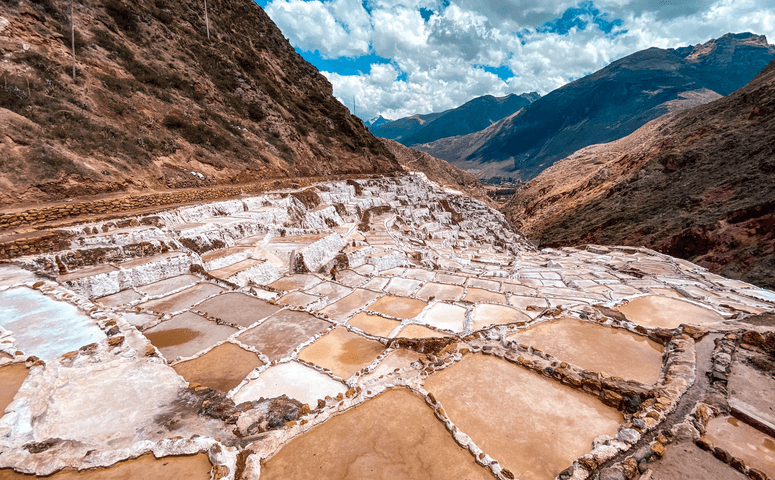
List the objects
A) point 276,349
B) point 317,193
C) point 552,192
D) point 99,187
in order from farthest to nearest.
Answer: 1. point 552,192
2. point 317,193
3. point 99,187
4. point 276,349

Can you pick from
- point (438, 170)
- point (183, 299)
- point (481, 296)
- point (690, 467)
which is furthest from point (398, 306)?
point (438, 170)

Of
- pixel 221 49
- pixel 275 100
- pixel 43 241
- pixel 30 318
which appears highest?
pixel 221 49

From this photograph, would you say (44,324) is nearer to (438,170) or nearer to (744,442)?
(744,442)

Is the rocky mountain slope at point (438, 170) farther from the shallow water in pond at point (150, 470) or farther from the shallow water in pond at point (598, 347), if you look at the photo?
the shallow water in pond at point (150, 470)

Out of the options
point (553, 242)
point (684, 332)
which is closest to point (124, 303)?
point (684, 332)

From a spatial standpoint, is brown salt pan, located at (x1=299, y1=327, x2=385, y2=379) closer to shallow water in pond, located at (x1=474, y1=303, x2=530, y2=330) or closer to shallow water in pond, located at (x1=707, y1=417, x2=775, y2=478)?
shallow water in pond, located at (x1=474, y1=303, x2=530, y2=330)

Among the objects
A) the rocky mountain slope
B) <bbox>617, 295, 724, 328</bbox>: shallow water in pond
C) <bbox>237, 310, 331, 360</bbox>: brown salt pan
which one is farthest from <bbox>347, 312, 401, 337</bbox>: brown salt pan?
the rocky mountain slope

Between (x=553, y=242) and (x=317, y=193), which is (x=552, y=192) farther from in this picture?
(x=317, y=193)
